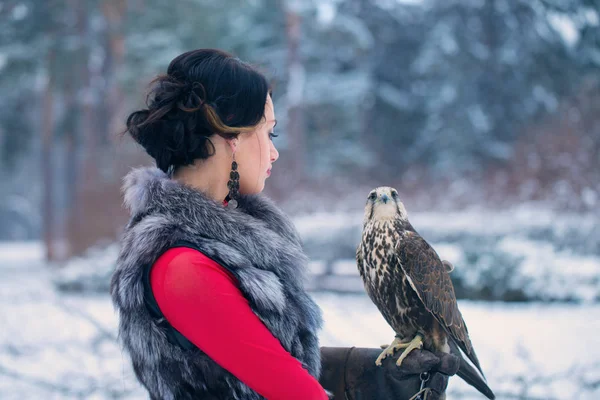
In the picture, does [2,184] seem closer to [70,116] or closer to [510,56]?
[70,116]

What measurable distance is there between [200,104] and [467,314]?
10.8 feet

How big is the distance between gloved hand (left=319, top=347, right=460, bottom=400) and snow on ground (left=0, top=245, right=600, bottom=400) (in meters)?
1.17

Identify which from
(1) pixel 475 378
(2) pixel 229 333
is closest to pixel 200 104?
(2) pixel 229 333

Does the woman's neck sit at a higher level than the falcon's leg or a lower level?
higher

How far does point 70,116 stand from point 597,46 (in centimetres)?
689

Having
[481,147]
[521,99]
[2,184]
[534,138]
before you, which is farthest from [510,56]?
[2,184]

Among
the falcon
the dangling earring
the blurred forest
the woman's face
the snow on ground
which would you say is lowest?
the snow on ground

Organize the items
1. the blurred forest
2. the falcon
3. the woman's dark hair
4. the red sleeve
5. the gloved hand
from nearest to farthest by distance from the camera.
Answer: the red sleeve → the woman's dark hair → the gloved hand → the falcon → the blurred forest

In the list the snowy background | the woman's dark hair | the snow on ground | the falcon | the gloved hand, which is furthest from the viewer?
the snowy background

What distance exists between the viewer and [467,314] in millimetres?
3844

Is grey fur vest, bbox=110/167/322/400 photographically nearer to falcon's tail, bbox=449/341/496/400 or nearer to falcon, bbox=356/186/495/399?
falcon, bbox=356/186/495/399

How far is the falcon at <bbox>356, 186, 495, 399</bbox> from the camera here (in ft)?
3.99

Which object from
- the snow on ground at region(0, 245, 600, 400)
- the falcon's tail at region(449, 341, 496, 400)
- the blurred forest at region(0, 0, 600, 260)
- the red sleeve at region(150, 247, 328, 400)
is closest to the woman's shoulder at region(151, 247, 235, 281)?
the red sleeve at region(150, 247, 328, 400)

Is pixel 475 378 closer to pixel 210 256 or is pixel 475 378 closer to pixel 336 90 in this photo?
pixel 210 256
